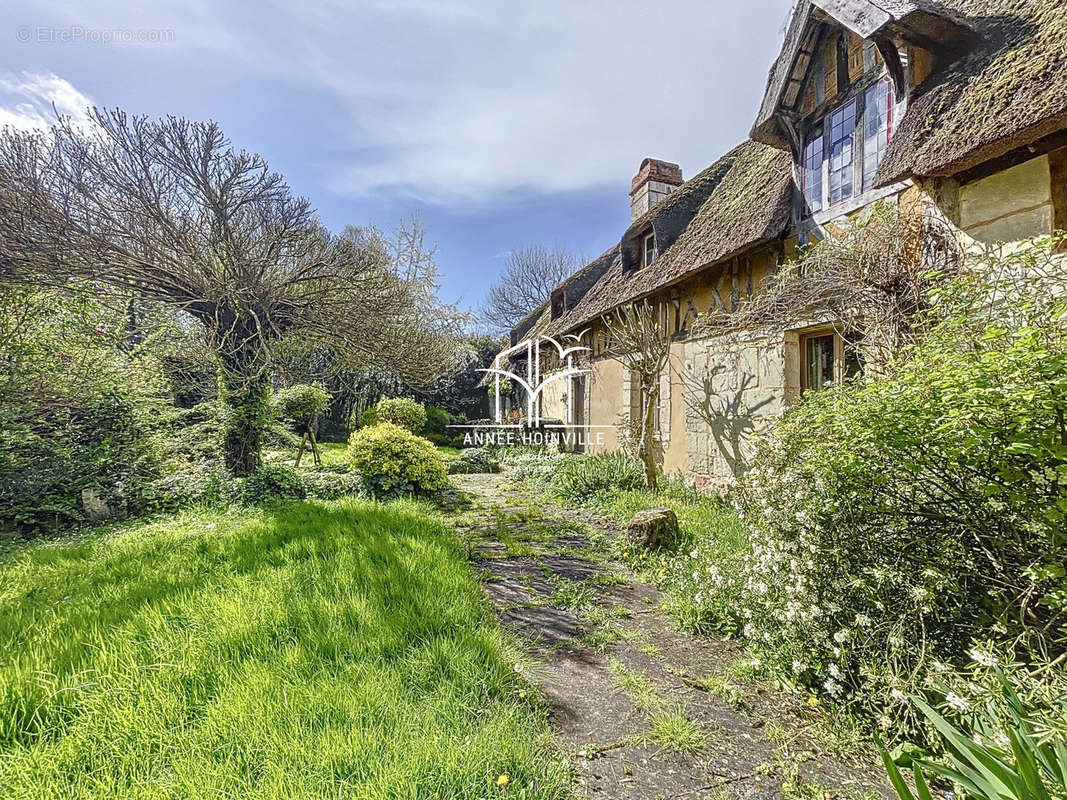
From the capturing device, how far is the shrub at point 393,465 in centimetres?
706

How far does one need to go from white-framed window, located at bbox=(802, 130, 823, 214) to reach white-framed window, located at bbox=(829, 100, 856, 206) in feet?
0.45

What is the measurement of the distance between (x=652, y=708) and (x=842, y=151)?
586 cm

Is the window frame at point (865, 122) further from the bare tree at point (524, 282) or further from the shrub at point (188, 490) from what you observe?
the bare tree at point (524, 282)

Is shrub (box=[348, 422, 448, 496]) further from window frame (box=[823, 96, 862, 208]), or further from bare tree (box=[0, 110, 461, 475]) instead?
window frame (box=[823, 96, 862, 208])

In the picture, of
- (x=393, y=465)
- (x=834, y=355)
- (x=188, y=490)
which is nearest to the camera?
(x=834, y=355)

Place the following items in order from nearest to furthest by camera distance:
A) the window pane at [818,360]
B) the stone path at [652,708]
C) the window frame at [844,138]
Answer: the stone path at [652,708] < the window frame at [844,138] < the window pane at [818,360]

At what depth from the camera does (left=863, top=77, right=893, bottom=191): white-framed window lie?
4332 millimetres

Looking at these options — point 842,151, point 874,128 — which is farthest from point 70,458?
point 874,128

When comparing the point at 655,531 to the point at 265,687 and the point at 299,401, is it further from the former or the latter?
the point at 299,401

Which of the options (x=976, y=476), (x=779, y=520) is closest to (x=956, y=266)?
(x=976, y=476)

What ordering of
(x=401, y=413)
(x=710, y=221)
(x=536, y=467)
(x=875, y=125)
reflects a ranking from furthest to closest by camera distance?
1. (x=401, y=413)
2. (x=536, y=467)
3. (x=710, y=221)
4. (x=875, y=125)

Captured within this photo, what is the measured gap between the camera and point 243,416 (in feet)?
22.8

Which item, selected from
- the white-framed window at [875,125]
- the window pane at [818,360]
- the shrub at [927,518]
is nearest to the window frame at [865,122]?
the white-framed window at [875,125]

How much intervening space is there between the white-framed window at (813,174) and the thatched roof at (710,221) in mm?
197
